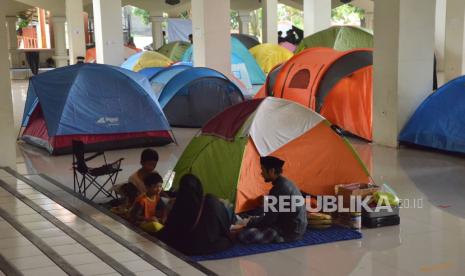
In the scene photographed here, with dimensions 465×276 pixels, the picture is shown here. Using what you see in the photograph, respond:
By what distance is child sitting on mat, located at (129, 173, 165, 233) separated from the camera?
5801 millimetres

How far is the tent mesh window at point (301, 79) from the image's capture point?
11.6 m

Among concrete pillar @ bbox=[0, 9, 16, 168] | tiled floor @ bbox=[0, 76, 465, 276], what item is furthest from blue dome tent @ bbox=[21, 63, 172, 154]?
concrete pillar @ bbox=[0, 9, 16, 168]

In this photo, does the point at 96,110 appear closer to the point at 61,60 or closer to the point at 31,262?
the point at 31,262

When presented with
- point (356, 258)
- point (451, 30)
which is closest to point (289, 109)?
point (356, 258)

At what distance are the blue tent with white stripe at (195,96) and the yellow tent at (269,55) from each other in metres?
6.91

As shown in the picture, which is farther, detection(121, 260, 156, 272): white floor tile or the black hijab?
the black hijab

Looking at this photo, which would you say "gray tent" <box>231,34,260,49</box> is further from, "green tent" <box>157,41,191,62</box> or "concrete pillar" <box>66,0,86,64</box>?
"concrete pillar" <box>66,0,86,64</box>

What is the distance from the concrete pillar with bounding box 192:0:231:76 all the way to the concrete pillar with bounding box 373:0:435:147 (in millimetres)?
5073

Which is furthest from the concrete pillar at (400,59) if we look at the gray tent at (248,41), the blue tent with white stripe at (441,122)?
the gray tent at (248,41)

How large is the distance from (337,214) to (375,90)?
4.61 m

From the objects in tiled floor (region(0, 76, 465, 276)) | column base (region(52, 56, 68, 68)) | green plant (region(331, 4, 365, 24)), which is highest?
green plant (region(331, 4, 365, 24))

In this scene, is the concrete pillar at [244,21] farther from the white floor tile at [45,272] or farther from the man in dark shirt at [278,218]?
the white floor tile at [45,272]

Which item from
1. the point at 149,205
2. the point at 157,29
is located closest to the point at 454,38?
the point at 149,205

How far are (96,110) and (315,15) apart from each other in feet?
34.8
